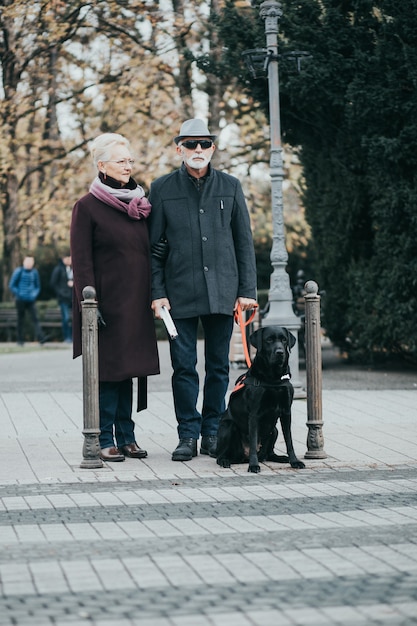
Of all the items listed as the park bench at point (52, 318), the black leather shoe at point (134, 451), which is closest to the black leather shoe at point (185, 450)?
the black leather shoe at point (134, 451)

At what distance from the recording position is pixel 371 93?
46.0ft

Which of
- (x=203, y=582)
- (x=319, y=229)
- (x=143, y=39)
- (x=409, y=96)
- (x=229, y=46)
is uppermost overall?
(x=143, y=39)

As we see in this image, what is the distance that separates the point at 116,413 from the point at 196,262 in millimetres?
1203

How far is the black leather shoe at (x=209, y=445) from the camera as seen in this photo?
8617 mm

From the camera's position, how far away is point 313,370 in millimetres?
8539

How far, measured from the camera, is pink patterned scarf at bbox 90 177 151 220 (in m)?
8.40

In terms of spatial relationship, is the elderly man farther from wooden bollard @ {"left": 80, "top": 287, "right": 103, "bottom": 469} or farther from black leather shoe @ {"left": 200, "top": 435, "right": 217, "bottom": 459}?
wooden bollard @ {"left": 80, "top": 287, "right": 103, "bottom": 469}

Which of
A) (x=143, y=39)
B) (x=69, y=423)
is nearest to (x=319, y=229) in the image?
(x=69, y=423)

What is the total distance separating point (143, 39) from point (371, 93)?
46.5 feet

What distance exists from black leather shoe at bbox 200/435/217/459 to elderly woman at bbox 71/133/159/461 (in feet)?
1.96

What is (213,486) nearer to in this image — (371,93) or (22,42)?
(371,93)

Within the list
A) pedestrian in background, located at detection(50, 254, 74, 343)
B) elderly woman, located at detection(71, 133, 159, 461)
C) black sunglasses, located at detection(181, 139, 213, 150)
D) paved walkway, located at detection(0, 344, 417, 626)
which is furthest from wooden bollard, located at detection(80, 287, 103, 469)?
pedestrian in background, located at detection(50, 254, 74, 343)

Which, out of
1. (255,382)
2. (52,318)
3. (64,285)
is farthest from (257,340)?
(52,318)

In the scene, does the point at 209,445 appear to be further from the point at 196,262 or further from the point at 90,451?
the point at 196,262
